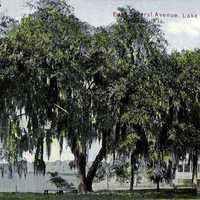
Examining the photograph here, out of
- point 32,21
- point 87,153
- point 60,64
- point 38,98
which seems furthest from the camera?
point 87,153

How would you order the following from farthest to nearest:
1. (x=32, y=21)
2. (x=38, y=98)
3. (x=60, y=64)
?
(x=32, y=21)
(x=60, y=64)
(x=38, y=98)

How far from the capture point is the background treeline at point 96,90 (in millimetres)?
27188

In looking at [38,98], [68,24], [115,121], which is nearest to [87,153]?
[115,121]

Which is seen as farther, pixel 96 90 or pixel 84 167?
pixel 84 167

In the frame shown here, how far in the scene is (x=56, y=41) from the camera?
102ft

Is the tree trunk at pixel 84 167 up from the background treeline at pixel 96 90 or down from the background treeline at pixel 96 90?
down

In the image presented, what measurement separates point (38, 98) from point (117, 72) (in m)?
9.24

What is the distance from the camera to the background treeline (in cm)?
2719

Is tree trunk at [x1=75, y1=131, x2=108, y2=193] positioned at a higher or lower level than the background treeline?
lower

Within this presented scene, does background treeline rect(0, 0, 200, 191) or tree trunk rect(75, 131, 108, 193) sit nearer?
background treeline rect(0, 0, 200, 191)

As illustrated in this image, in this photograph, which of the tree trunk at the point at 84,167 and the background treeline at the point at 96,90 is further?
the tree trunk at the point at 84,167

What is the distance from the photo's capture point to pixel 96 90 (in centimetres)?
3491

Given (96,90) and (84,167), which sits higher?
(96,90)

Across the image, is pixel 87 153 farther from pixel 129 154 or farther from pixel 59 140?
→ pixel 59 140
